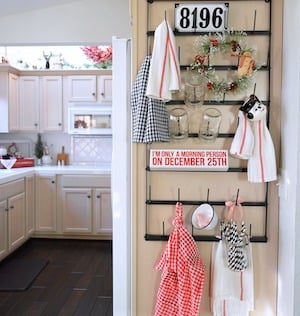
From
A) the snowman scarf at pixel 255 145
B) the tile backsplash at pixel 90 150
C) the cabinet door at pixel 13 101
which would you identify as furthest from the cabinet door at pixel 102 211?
the snowman scarf at pixel 255 145

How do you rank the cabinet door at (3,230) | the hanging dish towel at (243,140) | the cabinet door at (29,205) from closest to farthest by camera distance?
1. the hanging dish towel at (243,140)
2. the cabinet door at (3,230)
3. the cabinet door at (29,205)

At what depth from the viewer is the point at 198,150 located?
1.97m

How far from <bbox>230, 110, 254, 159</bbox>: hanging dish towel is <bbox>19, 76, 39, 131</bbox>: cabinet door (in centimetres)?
347

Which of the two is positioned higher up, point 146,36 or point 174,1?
point 174,1

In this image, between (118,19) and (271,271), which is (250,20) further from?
(118,19)

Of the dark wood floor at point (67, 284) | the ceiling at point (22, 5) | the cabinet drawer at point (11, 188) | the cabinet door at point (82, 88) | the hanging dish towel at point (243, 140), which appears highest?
the ceiling at point (22, 5)

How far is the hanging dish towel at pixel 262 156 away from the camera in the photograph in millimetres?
1845

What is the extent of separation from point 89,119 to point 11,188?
1351 mm

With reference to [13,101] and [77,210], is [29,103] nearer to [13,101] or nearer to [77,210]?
[13,101]

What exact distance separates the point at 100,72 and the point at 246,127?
3118 mm

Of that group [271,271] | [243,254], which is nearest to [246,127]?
[243,254]

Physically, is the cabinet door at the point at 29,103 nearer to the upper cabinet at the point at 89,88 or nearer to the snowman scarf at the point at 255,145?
the upper cabinet at the point at 89,88

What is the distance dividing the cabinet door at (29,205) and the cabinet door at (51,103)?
0.79 meters

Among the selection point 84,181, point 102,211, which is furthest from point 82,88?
point 102,211
